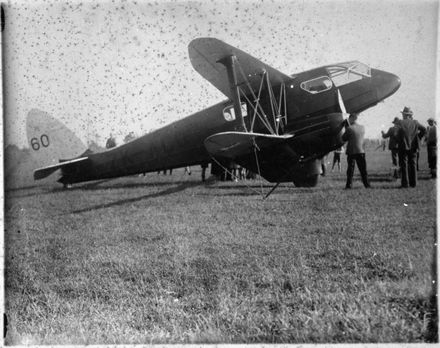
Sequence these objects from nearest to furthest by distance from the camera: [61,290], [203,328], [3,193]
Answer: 1. [203,328]
2. [61,290]
3. [3,193]

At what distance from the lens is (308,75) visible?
14.7 feet

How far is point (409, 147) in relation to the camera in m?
4.19

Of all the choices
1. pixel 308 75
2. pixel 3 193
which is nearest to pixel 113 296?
pixel 3 193

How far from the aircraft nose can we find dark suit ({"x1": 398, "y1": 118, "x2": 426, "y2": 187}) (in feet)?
1.40

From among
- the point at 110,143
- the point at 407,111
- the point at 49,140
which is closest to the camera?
the point at 407,111

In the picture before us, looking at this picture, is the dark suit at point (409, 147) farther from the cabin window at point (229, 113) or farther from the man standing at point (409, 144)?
the cabin window at point (229, 113)

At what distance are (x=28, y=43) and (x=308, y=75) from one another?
314 cm

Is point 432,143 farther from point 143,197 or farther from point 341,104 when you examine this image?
point 143,197

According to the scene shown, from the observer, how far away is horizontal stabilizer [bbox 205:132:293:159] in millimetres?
3980

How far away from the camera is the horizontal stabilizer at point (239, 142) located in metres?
3.98

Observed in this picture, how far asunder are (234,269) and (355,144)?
2.15 metres

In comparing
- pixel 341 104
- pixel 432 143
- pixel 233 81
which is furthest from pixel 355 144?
pixel 233 81

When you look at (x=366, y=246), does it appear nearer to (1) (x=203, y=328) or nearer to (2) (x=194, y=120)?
(1) (x=203, y=328)

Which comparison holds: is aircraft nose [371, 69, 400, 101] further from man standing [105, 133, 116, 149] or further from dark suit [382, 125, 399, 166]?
man standing [105, 133, 116, 149]
